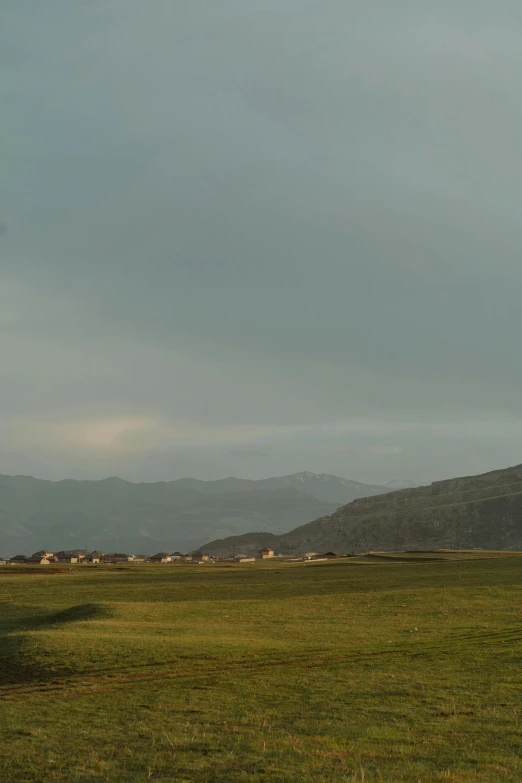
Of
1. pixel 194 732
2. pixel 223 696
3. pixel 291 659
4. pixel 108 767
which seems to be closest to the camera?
pixel 108 767

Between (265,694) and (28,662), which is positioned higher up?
(28,662)

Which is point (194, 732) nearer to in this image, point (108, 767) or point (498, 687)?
point (108, 767)

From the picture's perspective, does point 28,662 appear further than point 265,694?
Yes

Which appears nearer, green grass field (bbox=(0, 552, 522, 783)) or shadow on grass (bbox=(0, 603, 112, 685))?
green grass field (bbox=(0, 552, 522, 783))

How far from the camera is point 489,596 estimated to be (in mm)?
58625

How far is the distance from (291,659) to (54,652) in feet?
34.9

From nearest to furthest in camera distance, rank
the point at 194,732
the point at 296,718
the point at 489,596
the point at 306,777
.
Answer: the point at 306,777 → the point at 194,732 → the point at 296,718 → the point at 489,596

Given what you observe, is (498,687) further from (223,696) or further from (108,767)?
(108,767)

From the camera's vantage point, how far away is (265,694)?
25469 millimetres

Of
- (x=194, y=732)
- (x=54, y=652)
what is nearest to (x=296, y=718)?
(x=194, y=732)

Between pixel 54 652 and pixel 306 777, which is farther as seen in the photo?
pixel 54 652

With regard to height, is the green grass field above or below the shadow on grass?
below

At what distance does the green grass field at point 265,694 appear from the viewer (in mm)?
17578

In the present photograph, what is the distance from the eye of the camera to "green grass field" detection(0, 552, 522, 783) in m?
17.6
